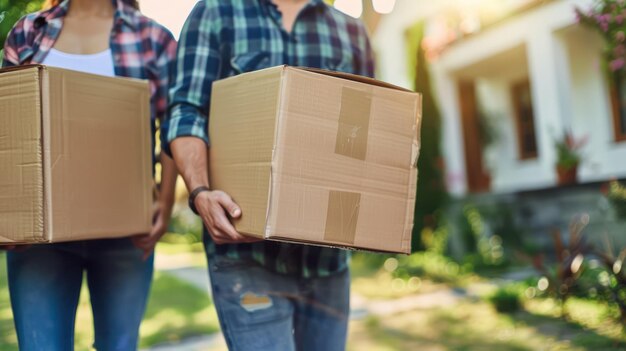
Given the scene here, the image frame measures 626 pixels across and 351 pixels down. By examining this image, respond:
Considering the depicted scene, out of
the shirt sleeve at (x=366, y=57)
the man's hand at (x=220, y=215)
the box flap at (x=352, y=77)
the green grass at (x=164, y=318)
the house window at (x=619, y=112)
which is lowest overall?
the green grass at (x=164, y=318)

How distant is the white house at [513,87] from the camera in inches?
275

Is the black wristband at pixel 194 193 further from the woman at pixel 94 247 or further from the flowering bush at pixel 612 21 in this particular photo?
the flowering bush at pixel 612 21

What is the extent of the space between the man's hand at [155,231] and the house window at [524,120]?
7551 millimetres

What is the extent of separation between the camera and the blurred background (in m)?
3.94

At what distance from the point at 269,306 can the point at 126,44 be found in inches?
33.7

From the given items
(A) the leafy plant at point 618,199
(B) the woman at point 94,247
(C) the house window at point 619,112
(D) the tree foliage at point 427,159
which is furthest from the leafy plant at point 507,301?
(C) the house window at point 619,112

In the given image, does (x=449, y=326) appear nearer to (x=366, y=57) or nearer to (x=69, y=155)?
(x=366, y=57)

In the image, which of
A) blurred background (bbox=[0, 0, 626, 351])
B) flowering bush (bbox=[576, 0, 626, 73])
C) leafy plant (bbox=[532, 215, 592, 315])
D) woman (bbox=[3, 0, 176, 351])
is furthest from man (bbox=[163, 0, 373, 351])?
leafy plant (bbox=[532, 215, 592, 315])

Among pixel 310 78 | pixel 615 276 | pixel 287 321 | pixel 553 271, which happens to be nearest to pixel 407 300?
pixel 553 271

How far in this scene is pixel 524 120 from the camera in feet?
28.7

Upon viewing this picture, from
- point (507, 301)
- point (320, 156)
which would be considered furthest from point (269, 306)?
point (507, 301)

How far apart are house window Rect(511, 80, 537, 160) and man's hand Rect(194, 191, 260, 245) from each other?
25.6 feet

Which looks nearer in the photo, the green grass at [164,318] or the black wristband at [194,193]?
the black wristband at [194,193]

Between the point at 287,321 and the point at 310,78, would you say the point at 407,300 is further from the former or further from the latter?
the point at 310,78
